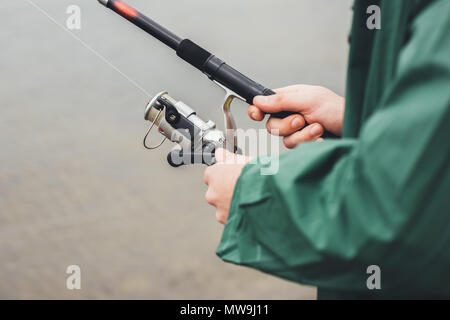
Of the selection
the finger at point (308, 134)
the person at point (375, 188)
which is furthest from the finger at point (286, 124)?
the person at point (375, 188)

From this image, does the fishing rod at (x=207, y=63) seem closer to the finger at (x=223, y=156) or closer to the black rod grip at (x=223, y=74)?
the black rod grip at (x=223, y=74)

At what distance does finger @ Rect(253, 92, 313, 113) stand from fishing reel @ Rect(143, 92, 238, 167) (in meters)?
0.09

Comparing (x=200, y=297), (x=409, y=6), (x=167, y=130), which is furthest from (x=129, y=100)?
(x=409, y=6)

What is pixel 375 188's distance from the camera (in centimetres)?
35

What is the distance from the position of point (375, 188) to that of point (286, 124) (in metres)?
0.53

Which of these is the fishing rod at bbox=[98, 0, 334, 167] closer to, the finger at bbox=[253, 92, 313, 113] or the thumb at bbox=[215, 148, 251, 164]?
the finger at bbox=[253, 92, 313, 113]

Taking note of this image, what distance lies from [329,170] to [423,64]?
0.47ft

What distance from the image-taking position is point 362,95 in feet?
1.67

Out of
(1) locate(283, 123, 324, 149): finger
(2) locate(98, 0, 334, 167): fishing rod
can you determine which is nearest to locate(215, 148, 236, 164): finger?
(2) locate(98, 0, 334, 167): fishing rod

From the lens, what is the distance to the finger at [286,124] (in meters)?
0.86

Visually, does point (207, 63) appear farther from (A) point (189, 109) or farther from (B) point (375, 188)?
(B) point (375, 188)
